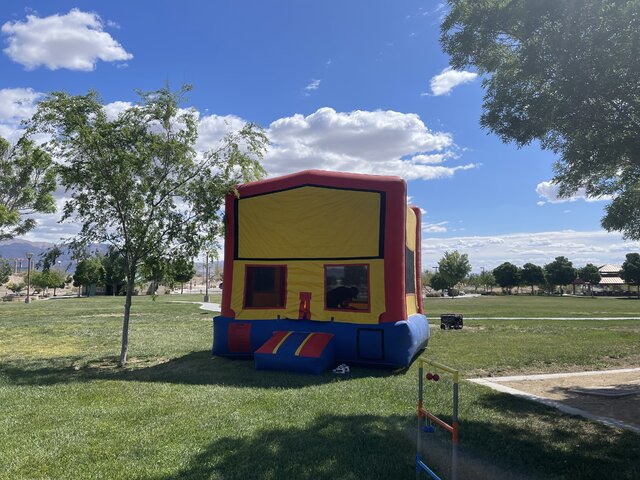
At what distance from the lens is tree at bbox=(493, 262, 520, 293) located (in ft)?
305

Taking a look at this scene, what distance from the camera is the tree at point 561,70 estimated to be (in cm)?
618

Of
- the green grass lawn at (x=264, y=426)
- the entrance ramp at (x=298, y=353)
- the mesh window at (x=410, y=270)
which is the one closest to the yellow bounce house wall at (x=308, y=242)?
the entrance ramp at (x=298, y=353)

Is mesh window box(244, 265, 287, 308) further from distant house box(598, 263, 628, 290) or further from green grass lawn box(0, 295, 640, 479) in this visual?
distant house box(598, 263, 628, 290)

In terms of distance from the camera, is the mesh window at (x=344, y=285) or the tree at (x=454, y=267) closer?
the mesh window at (x=344, y=285)

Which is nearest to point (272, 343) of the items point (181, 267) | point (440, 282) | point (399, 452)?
point (181, 267)

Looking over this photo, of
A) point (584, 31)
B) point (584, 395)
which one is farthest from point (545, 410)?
point (584, 31)

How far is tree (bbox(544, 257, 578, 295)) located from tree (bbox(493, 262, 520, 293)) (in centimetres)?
589

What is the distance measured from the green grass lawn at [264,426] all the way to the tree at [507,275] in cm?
8541

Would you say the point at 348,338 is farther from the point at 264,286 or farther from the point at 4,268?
the point at 4,268

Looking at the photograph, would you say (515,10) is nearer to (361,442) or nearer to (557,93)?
(557,93)

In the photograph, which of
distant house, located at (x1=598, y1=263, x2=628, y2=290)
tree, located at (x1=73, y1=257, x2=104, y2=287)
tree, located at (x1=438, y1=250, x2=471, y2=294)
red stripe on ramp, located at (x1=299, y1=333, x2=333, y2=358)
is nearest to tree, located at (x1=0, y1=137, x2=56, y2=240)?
red stripe on ramp, located at (x1=299, y1=333, x2=333, y2=358)

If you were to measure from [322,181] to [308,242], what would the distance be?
5.64 feet

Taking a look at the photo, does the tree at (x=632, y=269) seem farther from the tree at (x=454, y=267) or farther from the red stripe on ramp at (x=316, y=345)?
the red stripe on ramp at (x=316, y=345)

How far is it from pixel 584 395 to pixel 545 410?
2.07 meters
